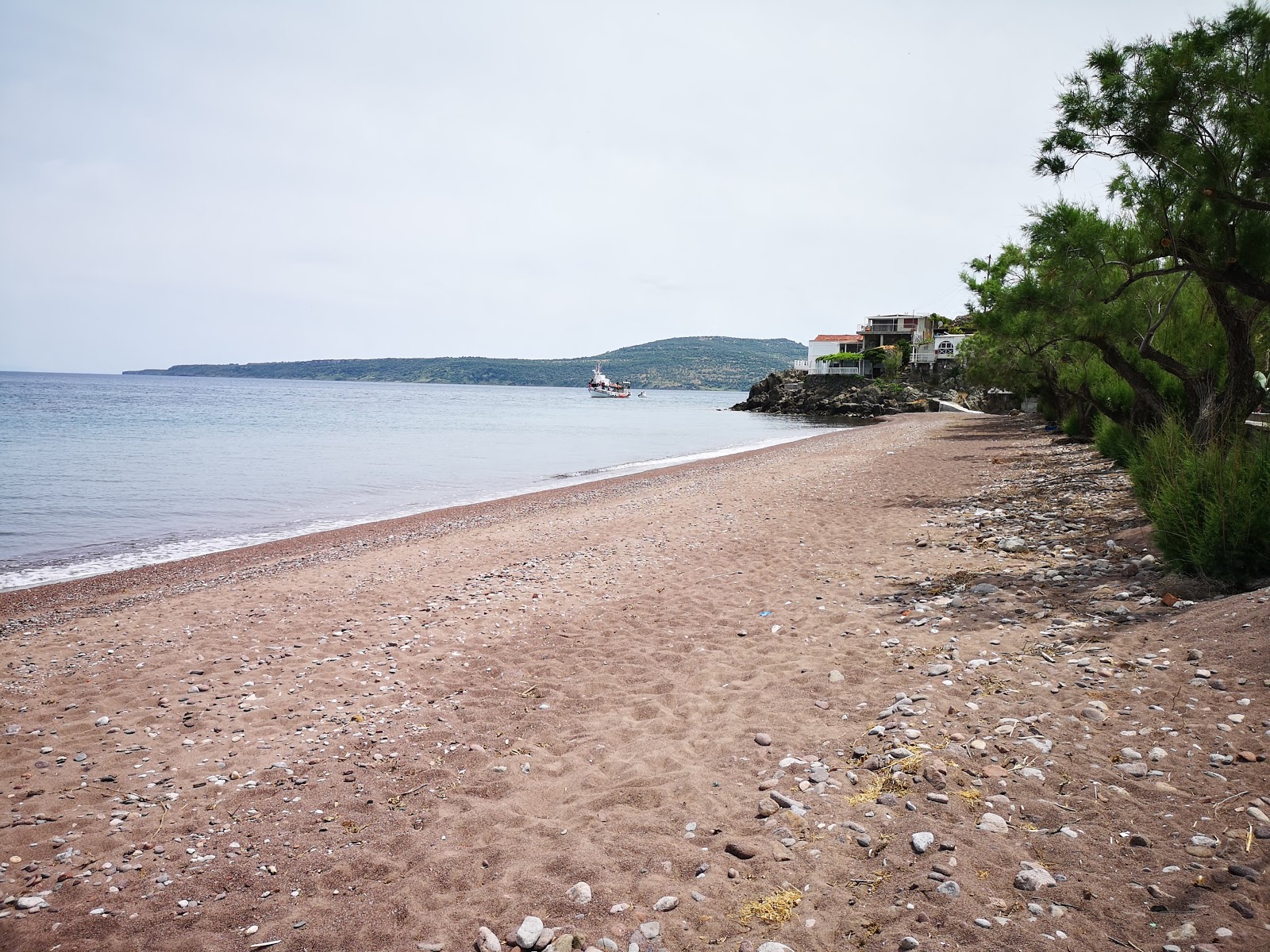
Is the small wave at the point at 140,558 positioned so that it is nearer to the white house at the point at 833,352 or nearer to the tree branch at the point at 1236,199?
the tree branch at the point at 1236,199

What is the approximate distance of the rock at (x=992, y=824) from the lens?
3.68 meters

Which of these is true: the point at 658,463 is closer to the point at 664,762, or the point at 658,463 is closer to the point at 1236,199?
the point at 1236,199

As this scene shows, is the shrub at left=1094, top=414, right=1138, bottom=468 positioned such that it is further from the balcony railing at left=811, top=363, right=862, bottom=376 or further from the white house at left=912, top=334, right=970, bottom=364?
the balcony railing at left=811, top=363, right=862, bottom=376

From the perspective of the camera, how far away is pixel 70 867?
413cm

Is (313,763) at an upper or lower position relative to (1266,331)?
lower

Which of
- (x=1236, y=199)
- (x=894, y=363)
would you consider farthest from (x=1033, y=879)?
(x=894, y=363)

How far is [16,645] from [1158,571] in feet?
42.2

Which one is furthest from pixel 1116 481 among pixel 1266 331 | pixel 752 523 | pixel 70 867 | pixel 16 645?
Answer: pixel 16 645

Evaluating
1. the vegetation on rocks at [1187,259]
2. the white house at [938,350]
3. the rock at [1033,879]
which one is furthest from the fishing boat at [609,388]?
the rock at [1033,879]

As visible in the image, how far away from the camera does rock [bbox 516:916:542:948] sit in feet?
10.9

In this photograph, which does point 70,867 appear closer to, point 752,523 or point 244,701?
point 244,701

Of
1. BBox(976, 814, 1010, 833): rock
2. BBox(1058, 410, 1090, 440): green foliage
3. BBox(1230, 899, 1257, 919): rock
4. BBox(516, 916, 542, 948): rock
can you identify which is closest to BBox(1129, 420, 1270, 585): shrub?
BBox(976, 814, 1010, 833): rock

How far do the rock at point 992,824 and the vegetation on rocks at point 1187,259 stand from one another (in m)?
4.85

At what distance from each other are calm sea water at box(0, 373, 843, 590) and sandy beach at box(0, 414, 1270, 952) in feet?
21.4
